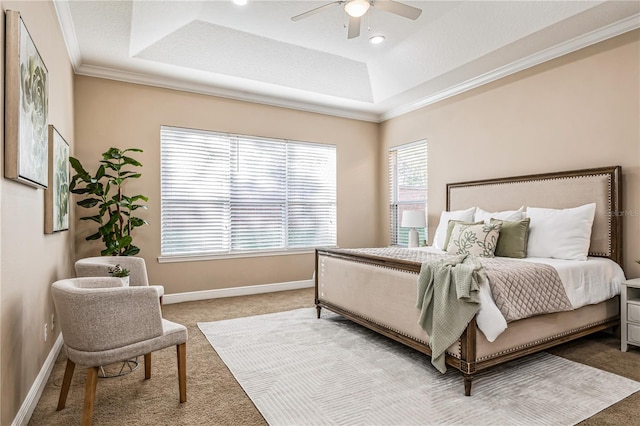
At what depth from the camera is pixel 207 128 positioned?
511cm

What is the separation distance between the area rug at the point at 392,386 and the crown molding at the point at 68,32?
3.22m

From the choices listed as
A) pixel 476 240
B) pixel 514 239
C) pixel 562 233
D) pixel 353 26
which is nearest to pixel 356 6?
pixel 353 26

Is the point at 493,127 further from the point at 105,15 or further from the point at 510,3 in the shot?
the point at 105,15

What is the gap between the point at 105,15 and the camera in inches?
133

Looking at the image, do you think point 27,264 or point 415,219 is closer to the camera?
point 27,264

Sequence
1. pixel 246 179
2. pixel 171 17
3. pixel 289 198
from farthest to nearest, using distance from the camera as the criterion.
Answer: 1. pixel 289 198
2. pixel 246 179
3. pixel 171 17

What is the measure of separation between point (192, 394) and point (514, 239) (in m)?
3.12

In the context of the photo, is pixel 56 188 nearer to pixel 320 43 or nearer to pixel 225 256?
pixel 225 256

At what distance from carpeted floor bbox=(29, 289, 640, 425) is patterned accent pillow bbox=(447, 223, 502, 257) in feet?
3.36

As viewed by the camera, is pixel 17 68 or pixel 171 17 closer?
pixel 17 68

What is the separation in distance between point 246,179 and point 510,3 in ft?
12.4

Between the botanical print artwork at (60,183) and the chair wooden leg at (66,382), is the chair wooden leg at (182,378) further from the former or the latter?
the botanical print artwork at (60,183)

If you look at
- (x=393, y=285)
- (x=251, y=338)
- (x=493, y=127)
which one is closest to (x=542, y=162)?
(x=493, y=127)

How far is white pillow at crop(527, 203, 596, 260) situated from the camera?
11.0 feet
